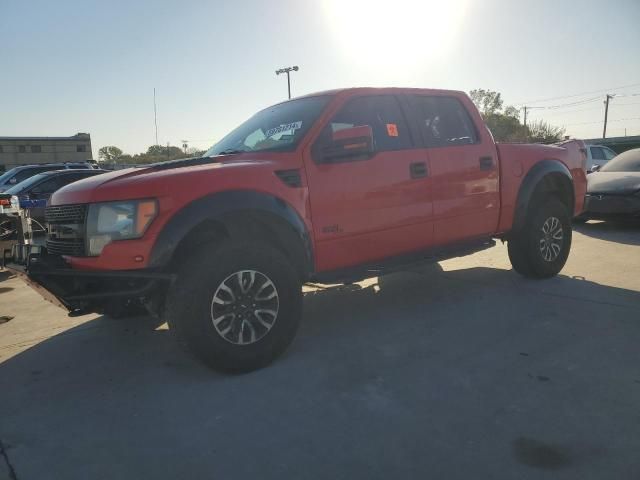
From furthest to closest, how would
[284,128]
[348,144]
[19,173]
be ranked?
[19,173] → [284,128] → [348,144]

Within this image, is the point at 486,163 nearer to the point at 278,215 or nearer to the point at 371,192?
the point at 371,192

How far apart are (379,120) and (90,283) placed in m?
2.53

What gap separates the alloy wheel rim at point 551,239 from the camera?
5245 mm

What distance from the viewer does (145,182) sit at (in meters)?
3.00

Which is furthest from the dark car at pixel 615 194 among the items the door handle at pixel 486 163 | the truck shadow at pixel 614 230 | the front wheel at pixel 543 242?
the door handle at pixel 486 163

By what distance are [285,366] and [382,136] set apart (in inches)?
78.1

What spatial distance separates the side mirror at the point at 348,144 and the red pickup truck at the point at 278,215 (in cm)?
1

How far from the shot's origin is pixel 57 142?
76.2m

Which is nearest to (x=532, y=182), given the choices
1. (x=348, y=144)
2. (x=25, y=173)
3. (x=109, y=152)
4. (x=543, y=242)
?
(x=543, y=242)

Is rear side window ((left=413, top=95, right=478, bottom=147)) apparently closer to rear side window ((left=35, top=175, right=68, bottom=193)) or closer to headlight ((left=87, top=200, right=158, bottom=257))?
headlight ((left=87, top=200, right=158, bottom=257))

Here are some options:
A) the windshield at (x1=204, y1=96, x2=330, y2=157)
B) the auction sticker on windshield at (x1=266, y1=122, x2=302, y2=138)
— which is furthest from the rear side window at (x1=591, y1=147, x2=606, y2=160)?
the auction sticker on windshield at (x1=266, y1=122, x2=302, y2=138)

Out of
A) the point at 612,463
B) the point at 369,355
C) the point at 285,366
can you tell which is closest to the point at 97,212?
the point at 285,366

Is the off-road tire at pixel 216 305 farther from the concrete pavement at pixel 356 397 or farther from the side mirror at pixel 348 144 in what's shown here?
the side mirror at pixel 348 144

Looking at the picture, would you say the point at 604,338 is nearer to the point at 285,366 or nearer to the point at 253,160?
the point at 285,366
